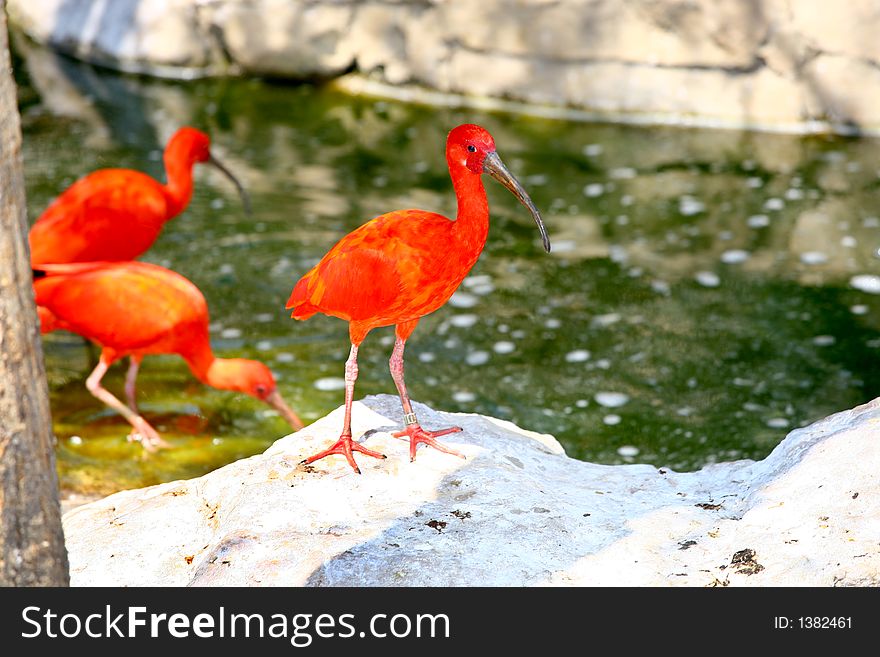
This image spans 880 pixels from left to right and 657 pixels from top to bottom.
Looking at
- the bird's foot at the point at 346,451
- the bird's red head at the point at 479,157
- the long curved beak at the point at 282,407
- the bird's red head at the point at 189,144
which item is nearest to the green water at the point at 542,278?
the long curved beak at the point at 282,407

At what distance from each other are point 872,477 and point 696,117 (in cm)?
582

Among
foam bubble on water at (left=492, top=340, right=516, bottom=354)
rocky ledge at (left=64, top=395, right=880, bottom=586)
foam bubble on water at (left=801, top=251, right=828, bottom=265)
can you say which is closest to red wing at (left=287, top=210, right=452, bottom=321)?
rocky ledge at (left=64, top=395, right=880, bottom=586)

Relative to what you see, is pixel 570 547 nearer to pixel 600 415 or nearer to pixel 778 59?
pixel 600 415

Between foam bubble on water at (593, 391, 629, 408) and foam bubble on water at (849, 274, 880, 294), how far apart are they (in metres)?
1.64

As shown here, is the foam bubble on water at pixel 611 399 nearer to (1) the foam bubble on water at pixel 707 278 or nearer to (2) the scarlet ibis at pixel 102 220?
(1) the foam bubble on water at pixel 707 278

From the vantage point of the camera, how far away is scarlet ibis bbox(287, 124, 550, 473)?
3.14 metres

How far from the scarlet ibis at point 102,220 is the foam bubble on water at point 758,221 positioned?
3.40 metres

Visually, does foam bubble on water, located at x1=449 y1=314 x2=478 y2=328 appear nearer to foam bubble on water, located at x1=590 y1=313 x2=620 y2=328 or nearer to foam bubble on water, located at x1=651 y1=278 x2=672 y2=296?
foam bubble on water, located at x1=590 y1=313 x2=620 y2=328

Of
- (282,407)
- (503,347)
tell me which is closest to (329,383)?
(282,407)

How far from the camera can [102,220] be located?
5.48 metres

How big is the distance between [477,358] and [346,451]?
2.39 meters

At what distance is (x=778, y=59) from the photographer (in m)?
8.24

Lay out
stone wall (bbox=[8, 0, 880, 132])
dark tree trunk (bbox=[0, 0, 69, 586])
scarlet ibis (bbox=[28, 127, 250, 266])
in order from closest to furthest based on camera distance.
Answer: dark tree trunk (bbox=[0, 0, 69, 586])
scarlet ibis (bbox=[28, 127, 250, 266])
stone wall (bbox=[8, 0, 880, 132])

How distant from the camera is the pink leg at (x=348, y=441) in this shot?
339cm
